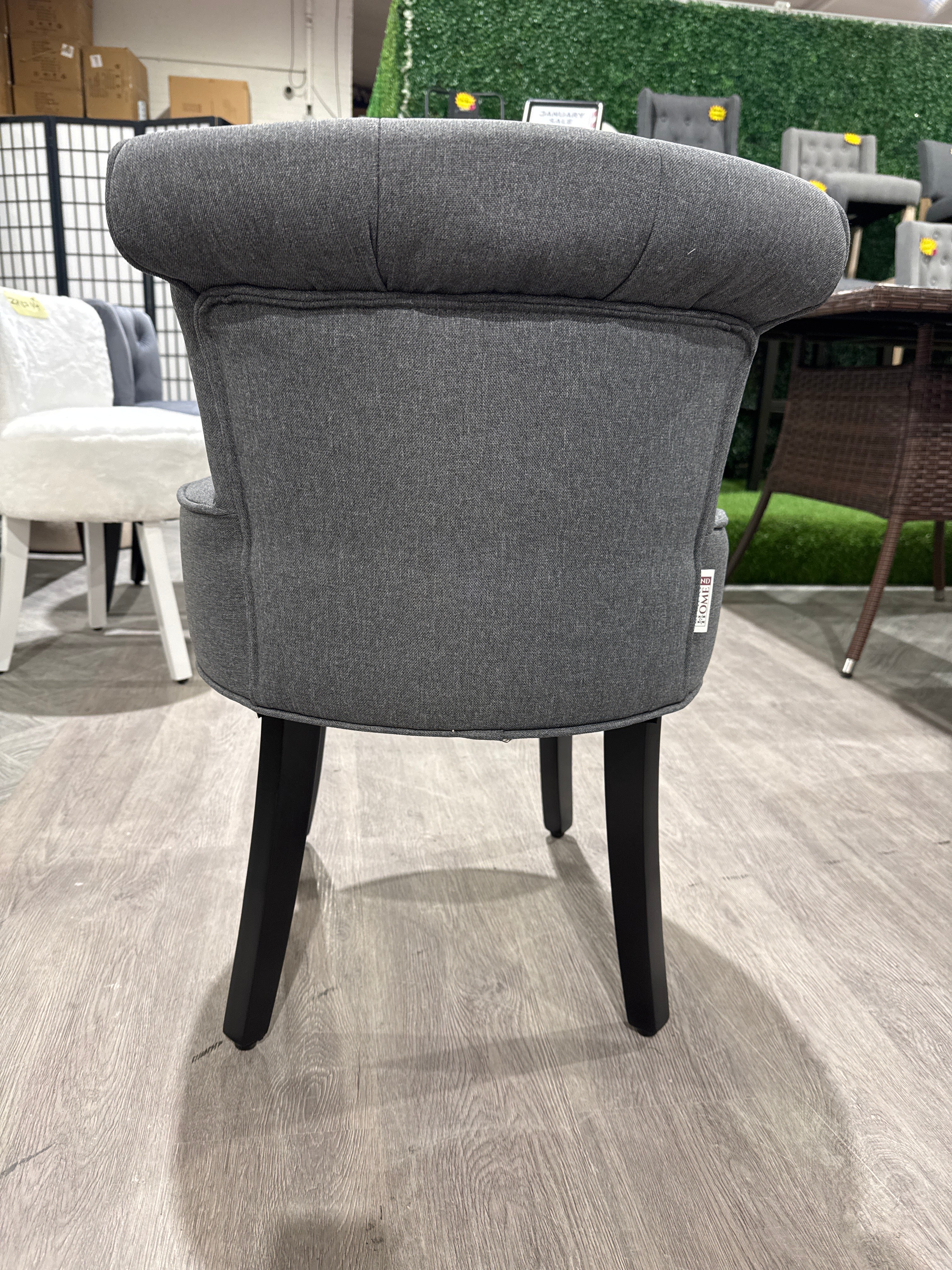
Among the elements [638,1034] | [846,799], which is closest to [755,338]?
[638,1034]

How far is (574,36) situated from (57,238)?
8.18 feet

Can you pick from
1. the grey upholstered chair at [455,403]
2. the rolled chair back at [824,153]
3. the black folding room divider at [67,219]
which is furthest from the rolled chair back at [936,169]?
the grey upholstered chair at [455,403]

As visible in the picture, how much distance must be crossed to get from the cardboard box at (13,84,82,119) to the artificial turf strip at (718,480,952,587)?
5413mm

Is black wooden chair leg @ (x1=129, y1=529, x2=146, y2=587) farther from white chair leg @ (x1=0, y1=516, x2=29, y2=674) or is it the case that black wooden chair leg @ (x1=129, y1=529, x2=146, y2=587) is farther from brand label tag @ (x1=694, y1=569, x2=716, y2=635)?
brand label tag @ (x1=694, y1=569, x2=716, y2=635)

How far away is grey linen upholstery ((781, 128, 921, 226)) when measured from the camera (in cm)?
351

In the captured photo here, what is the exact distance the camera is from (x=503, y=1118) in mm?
783

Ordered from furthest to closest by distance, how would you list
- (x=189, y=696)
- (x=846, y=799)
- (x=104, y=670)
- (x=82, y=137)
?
(x=82, y=137)
(x=104, y=670)
(x=189, y=696)
(x=846, y=799)

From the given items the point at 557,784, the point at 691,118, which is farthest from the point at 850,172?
the point at 557,784

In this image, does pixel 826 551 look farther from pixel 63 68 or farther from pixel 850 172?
pixel 63 68

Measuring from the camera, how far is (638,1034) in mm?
889

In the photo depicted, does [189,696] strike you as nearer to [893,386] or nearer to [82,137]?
[893,386]

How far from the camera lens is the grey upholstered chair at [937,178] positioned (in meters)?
3.57

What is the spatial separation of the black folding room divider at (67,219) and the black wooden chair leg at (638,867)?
12.1 ft

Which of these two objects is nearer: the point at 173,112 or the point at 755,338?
the point at 755,338
